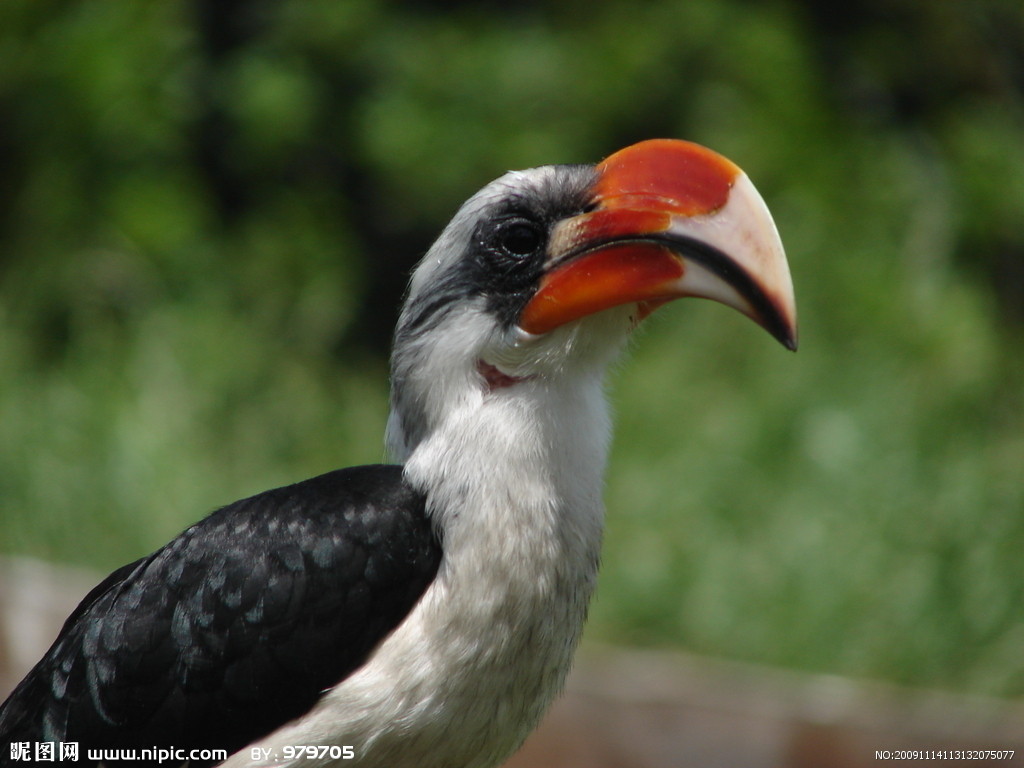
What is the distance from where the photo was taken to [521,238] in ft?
9.55

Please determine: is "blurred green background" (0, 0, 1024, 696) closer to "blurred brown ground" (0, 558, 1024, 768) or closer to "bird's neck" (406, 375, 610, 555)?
"blurred brown ground" (0, 558, 1024, 768)

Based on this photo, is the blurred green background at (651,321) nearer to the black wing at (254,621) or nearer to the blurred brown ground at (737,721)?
the blurred brown ground at (737,721)

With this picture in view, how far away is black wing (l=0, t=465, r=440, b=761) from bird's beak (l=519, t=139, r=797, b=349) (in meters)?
0.58

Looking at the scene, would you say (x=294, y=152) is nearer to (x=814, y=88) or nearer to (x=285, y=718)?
(x=814, y=88)

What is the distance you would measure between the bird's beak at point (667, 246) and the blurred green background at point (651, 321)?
12.0ft

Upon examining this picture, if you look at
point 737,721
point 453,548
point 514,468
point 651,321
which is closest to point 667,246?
point 514,468

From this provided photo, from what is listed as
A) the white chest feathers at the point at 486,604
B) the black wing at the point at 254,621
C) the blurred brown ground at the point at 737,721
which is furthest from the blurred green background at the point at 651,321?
the black wing at the point at 254,621

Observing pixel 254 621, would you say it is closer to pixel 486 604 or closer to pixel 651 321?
pixel 486 604

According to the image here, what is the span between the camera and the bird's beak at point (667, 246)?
2.55m

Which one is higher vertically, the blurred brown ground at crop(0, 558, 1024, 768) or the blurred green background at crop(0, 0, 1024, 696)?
the blurred green background at crop(0, 0, 1024, 696)

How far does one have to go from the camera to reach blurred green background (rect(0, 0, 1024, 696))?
21.0 ft

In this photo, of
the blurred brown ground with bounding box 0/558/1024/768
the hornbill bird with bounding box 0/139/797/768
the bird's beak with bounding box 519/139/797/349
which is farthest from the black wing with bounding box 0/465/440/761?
the blurred brown ground with bounding box 0/558/1024/768

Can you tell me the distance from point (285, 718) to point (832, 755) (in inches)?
126

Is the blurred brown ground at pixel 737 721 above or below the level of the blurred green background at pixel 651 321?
below
